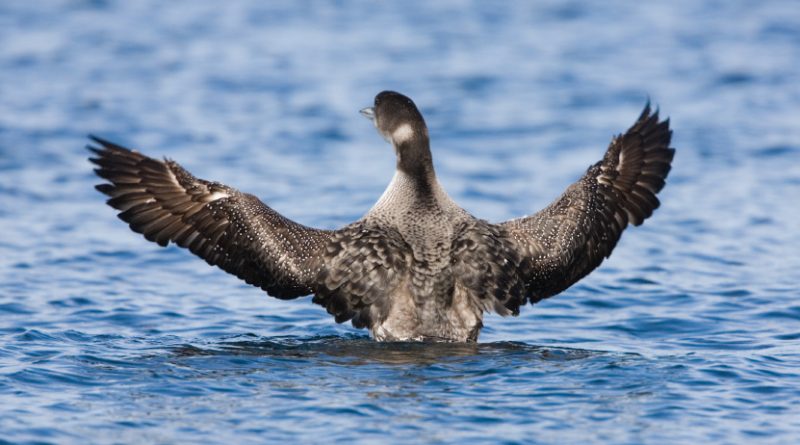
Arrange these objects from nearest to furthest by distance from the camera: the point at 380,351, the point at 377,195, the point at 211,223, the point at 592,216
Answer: the point at 380,351, the point at 211,223, the point at 592,216, the point at 377,195

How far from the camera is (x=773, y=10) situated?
67.7 ft

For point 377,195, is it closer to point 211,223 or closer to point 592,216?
point 592,216

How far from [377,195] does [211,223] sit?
492 centimetres

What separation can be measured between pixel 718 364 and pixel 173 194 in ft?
11.9

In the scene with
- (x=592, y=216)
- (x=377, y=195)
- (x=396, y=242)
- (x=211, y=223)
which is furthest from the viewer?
(x=377, y=195)

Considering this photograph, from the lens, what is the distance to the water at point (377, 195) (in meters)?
7.20

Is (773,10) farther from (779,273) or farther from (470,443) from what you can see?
(470,443)

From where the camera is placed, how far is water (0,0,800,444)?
23.6 ft

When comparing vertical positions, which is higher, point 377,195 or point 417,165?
point 377,195

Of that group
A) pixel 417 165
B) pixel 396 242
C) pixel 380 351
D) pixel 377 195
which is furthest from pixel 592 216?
pixel 377 195

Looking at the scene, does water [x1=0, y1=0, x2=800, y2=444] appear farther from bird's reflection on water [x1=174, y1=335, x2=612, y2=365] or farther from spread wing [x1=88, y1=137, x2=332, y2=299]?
Result: spread wing [x1=88, y1=137, x2=332, y2=299]

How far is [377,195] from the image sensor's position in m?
13.6

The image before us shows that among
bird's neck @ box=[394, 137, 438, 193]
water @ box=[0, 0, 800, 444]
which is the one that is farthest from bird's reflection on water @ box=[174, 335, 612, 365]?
bird's neck @ box=[394, 137, 438, 193]

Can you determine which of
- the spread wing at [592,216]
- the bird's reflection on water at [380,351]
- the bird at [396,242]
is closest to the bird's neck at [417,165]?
the bird at [396,242]
